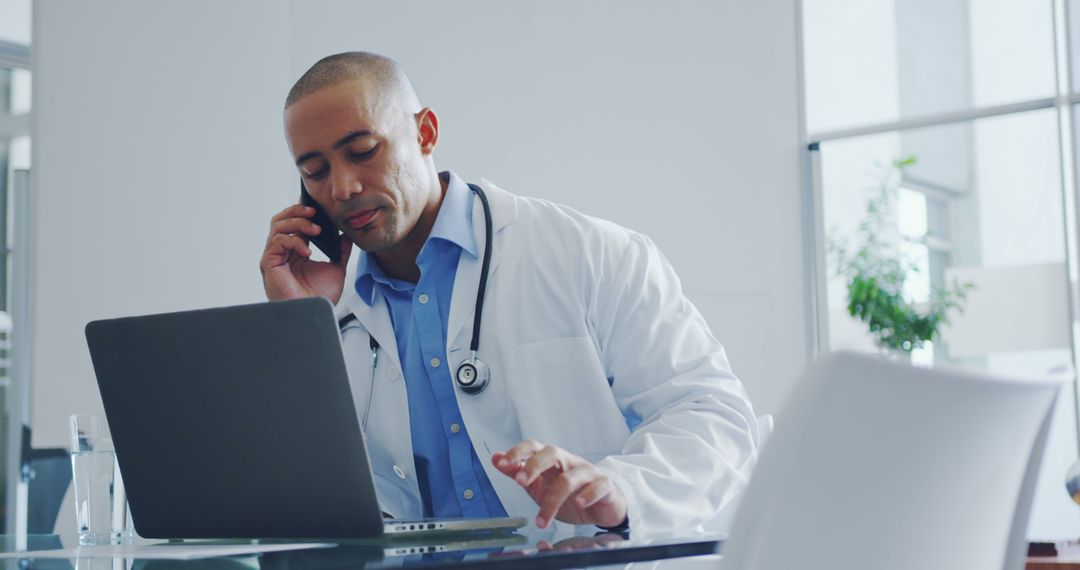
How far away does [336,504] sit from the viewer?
109 centimetres

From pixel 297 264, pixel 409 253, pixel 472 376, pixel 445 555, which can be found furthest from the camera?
pixel 297 264

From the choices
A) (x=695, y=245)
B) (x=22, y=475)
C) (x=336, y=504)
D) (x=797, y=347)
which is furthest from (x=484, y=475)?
(x=797, y=347)

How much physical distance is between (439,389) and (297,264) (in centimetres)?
44

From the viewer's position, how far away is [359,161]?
1.93m

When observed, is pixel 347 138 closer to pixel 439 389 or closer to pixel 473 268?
pixel 473 268

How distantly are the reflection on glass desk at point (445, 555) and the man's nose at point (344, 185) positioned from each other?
85 centimetres

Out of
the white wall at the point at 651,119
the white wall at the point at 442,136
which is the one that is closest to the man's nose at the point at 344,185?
the white wall at the point at 442,136

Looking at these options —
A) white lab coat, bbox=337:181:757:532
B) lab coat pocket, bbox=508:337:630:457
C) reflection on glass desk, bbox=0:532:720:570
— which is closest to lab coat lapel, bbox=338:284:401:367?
white lab coat, bbox=337:181:757:532

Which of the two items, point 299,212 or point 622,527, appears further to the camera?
point 299,212

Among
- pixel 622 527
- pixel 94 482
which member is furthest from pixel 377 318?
pixel 622 527

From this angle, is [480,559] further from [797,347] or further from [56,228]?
[797,347]

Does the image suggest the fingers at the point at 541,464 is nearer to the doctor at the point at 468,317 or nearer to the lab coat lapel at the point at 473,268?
the doctor at the point at 468,317

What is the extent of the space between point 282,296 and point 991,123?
3.96 m

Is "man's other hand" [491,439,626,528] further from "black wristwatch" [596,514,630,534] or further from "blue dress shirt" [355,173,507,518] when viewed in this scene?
"blue dress shirt" [355,173,507,518]
